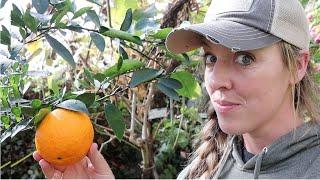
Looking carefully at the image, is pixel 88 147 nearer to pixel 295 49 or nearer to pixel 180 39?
pixel 180 39

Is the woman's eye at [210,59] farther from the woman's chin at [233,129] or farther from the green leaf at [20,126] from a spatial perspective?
the green leaf at [20,126]

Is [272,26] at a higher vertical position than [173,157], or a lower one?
higher

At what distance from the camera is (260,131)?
3.19ft

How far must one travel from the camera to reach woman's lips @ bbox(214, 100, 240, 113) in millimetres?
895

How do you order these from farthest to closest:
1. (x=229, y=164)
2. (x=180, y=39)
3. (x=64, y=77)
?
(x=64, y=77)
(x=229, y=164)
(x=180, y=39)

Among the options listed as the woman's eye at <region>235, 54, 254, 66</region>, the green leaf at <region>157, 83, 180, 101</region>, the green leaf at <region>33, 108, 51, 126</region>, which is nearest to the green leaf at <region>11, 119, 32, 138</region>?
the green leaf at <region>33, 108, 51, 126</region>

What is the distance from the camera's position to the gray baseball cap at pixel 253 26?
0.89 meters

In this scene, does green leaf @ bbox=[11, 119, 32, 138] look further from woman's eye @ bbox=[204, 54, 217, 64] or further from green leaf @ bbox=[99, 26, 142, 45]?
woman's eye @ bbox=[204, 54, 217, 64]

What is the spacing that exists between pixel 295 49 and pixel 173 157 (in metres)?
2.55

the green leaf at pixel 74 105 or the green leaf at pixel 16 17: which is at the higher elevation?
the green leaf at pixel 16 17

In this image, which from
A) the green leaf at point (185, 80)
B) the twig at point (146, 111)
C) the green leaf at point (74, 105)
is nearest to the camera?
the green leaf at point (74, 105)

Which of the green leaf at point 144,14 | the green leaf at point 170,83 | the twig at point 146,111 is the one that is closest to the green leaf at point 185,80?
the green leaf at point 170,83

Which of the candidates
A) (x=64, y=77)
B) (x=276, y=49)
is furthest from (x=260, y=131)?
(x=64, y=77)

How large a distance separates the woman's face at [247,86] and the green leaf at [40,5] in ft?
1.07
